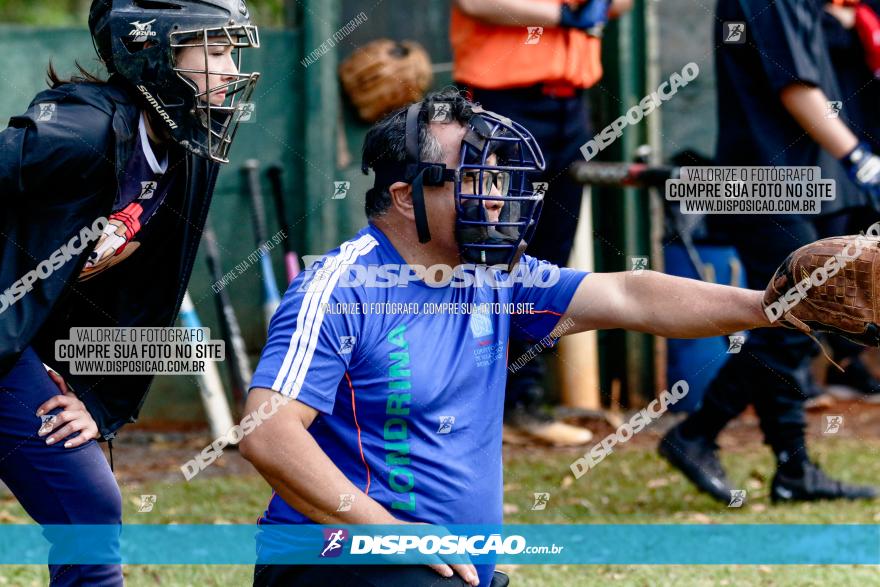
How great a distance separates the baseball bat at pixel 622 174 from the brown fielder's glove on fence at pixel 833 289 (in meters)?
3.36

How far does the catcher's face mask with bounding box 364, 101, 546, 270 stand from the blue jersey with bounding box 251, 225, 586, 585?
128 millimetres

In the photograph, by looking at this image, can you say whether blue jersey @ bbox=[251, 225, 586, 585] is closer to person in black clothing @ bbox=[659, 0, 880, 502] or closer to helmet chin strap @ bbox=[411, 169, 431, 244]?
helmet chin strap @ bbox=[411, 169, 431, 244]

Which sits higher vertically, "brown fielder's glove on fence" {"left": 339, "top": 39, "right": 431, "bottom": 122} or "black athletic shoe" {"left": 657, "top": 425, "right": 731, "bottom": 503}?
"brown fielder's glove on fence" {"left": 339, "top": 39, "right": 431, "bottom": 122}

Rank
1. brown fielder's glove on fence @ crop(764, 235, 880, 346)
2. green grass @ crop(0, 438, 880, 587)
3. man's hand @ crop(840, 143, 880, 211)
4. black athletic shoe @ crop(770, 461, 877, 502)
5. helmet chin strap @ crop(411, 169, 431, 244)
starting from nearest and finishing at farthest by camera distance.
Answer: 1. brown fielder's glove on fence @ crop(764, 235, 880, 346)
2. helmet chin strap @ crop(411, 169, 431, 244)
3. green grass @ crop(0, 438, 880, 587)
4. man's hand @ crop(840, 143, 880, 211)
5. black athletic shoe @ crop(770, 461, 877, 502)

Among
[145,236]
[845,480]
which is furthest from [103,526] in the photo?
[845,480]

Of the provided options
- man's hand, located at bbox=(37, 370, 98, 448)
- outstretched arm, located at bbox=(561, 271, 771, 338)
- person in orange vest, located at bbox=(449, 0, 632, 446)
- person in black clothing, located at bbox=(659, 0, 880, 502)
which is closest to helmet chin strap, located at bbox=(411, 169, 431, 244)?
outstretched arm, located at bbox=(561, 271, 771, 338)

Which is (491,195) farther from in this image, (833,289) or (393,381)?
(833,289)

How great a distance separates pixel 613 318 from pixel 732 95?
2388 millimetres

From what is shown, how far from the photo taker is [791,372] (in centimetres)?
517

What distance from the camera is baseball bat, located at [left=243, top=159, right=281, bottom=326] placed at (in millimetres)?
6521

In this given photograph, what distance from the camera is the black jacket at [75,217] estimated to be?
10.3ft

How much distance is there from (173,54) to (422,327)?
107cm

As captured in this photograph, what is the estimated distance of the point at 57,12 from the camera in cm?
1316

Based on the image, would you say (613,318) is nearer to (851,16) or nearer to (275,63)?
(851,16)
